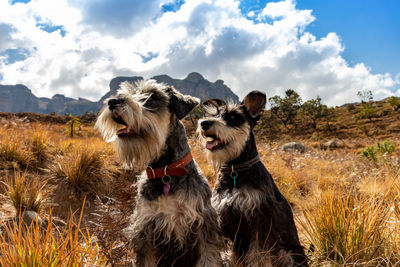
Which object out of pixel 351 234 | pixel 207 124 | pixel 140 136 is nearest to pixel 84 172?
→ pixel 140 136

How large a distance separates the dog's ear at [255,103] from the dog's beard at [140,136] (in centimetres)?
125

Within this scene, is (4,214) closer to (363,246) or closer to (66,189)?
(66,189)

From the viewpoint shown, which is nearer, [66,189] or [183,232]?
[183,232]

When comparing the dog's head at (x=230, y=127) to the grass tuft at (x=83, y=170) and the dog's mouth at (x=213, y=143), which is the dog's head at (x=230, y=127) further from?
the grass tuft at (x=83, y=170)

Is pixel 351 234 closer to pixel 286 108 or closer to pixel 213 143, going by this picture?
pixel 213 143

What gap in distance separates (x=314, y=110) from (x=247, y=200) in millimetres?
62035

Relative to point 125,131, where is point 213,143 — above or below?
below

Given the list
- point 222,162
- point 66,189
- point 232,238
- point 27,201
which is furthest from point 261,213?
point 66,189

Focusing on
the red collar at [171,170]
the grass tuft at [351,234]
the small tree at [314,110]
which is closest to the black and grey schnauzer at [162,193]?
the red collar at [171,170]

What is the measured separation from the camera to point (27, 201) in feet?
16.3

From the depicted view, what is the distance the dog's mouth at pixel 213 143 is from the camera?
3277 mm

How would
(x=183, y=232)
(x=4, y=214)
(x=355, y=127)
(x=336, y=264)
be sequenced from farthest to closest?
(x=355, y=127), (x=4, y=214), (x=336, y=264), (x=183, y=232)

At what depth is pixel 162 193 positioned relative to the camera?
2703 millimetres

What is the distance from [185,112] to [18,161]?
5.94 metres
